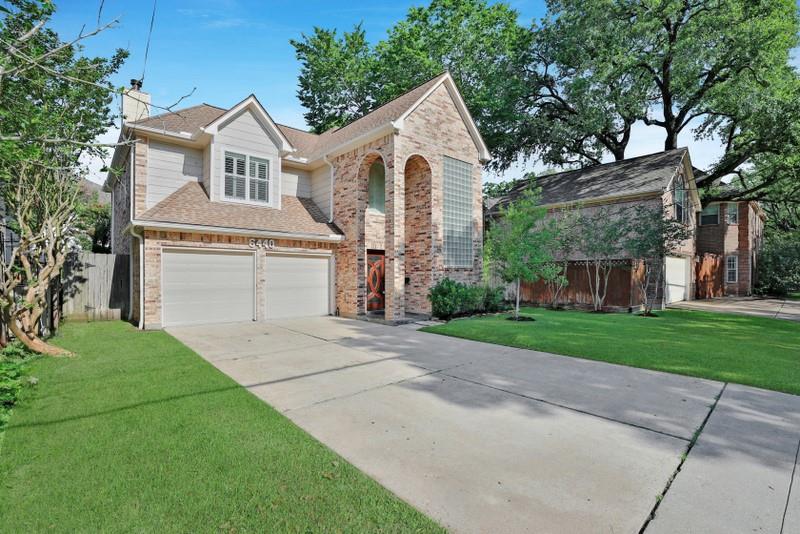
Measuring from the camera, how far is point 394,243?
11430mm

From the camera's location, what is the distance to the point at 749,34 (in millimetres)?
17469

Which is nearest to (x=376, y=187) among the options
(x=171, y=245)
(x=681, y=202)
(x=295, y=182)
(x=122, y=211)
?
(x=295, y=182)

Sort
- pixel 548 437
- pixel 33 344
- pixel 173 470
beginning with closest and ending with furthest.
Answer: pixel 173 470 → pixel 548 437 → pixel 33 344

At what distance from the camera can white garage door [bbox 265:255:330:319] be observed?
12031 mm

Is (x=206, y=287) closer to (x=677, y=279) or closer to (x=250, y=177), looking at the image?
(x=250, y=177)

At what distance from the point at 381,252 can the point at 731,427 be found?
35.2ft

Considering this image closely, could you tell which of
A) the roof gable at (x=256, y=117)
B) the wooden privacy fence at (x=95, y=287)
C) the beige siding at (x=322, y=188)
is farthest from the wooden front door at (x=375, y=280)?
the wooden privacy fence at (x=95, y=287)

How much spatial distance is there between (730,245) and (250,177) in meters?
27.5

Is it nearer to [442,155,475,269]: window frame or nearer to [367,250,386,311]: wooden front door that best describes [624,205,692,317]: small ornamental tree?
[442,155,475,269]: window frame

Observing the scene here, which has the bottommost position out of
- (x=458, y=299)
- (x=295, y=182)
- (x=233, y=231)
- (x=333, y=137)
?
(x=458, y=299)

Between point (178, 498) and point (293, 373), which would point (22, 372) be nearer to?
point (293, 373)

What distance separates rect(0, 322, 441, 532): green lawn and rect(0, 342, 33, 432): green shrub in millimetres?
Result: 132

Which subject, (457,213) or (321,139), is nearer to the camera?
(457,213)

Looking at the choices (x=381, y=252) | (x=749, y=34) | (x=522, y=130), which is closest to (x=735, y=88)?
(x=749, y=34)
